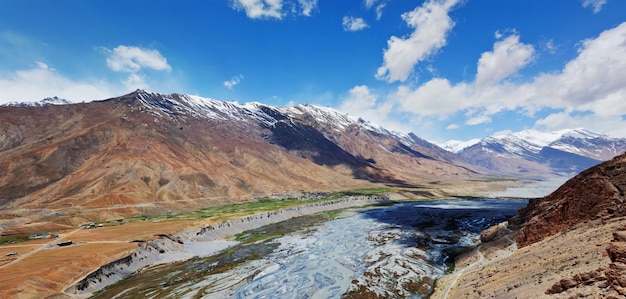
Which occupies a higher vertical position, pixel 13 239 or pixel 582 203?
pixel 582 203

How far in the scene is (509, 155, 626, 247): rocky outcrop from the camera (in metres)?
42.1

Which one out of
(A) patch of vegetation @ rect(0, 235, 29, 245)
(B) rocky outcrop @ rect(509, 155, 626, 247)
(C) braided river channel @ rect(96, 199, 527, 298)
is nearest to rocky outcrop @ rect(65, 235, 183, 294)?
(C) braided river channel @ rect(96, 199, 527, 298)

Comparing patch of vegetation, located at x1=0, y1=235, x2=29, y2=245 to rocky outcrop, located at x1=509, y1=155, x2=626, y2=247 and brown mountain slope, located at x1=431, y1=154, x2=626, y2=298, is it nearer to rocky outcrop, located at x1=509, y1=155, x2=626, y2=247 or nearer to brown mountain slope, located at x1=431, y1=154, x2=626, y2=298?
brown mountain slope, located at x1=431, y1=154, x2=626, y2=298

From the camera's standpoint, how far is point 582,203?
45781mm

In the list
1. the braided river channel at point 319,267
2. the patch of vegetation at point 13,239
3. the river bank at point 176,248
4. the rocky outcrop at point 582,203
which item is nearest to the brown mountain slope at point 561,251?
the rocky outcrop at point 582,203

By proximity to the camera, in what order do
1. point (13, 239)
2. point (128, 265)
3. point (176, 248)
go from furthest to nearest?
point (13, 239) → point (176, 248) → point (128, 265)

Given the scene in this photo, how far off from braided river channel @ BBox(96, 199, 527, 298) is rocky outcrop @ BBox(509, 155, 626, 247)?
14.2m

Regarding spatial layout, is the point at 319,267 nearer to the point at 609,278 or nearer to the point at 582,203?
the point at 582,203

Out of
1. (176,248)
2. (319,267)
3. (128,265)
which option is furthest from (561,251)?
(176,248)

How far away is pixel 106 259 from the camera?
60562mm

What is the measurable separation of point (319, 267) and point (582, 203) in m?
40.1

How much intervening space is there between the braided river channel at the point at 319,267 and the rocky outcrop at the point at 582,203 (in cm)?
1420

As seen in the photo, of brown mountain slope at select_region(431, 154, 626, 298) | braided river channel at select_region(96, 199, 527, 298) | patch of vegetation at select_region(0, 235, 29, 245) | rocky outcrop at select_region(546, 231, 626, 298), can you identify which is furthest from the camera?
patch of vegetation at select_region(0, 235, 29, 245)

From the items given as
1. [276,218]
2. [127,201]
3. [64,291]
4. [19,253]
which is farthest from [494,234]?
[127,201]
